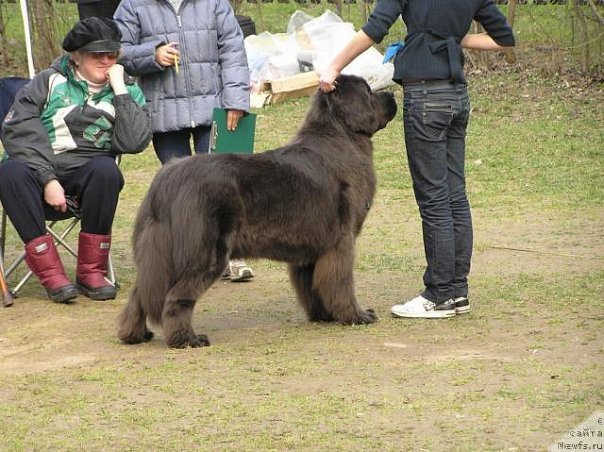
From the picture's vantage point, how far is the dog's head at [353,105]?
5.66 meters

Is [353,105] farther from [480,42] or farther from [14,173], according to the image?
[14,173]

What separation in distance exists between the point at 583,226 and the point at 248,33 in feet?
24.3

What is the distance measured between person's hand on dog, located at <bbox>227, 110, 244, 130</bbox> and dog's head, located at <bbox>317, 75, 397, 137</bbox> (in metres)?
0.94

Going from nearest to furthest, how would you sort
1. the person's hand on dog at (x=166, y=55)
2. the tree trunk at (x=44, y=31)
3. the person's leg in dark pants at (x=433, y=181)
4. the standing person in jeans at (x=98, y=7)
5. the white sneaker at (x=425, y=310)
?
the person's leg in dark pants at (x=433, y=181)
the white sneaker at (x=425, y=310)
the person's hand on dog at (x=166, y=55)
the standing person in jeans at (x=98, y=7)
the tree trunk at (x=44, y=31)

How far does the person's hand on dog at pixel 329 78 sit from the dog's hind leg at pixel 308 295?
0.96m

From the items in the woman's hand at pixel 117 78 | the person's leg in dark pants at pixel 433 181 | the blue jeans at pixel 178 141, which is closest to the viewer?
the person's leg in dark pants at pixel 433 181

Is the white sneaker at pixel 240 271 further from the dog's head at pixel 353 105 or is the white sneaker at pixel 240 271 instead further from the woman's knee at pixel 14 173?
the dog's head at pixel 353 105

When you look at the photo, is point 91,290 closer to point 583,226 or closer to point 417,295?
point 417,295

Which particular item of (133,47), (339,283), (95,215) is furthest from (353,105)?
(95,215)

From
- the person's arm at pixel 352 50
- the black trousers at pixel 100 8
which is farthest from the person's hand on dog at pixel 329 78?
the black trousers at pixel 100 8

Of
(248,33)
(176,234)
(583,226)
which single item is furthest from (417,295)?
(248,33)

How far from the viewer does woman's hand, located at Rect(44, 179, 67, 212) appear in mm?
6273

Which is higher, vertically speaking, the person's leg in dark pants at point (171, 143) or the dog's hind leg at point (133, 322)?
the person's leg in dark pants at point (171, 143)

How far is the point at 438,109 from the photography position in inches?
216
